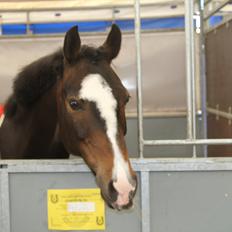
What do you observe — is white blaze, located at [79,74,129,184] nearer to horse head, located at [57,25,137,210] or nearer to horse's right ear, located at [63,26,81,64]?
horse head, located at [57,25,137,210]

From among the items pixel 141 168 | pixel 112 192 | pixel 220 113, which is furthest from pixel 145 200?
pixel 220 113

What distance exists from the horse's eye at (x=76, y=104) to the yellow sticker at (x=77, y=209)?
28 cm

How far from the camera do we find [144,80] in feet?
11.0

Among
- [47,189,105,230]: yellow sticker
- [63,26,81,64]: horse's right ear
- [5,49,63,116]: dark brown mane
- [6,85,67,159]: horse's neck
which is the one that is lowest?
[47,189,105,230]: yellow sticker

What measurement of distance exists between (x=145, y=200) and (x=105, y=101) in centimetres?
36

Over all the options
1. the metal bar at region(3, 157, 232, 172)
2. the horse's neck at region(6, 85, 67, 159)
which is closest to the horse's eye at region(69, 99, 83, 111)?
the metal bar at region(3, 157, 232, 172)

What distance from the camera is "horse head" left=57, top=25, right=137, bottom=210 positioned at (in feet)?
3.62

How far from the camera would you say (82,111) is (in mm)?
1244

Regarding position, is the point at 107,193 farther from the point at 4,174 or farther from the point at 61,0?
the point at 61,0

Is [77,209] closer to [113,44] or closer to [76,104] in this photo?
[76,104]

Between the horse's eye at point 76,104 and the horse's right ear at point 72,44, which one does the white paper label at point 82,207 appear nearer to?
the horse's eye at point 76,104

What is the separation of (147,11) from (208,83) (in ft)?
5.43

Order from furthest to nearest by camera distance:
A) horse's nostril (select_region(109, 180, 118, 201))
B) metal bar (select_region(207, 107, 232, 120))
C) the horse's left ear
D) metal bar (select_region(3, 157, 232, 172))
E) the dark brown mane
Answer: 1. metal bar (select_region(207, 107, 232, 120))
2. the dark brown mane
3. the horse's left ear
4. metal bar (select_region(3, 157, 232, 172))
5. horse's nostril (select_region(109, 180, 118, 201))

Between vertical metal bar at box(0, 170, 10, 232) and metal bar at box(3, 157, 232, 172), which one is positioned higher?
metal bar at box(3, 157, 232, 172)
